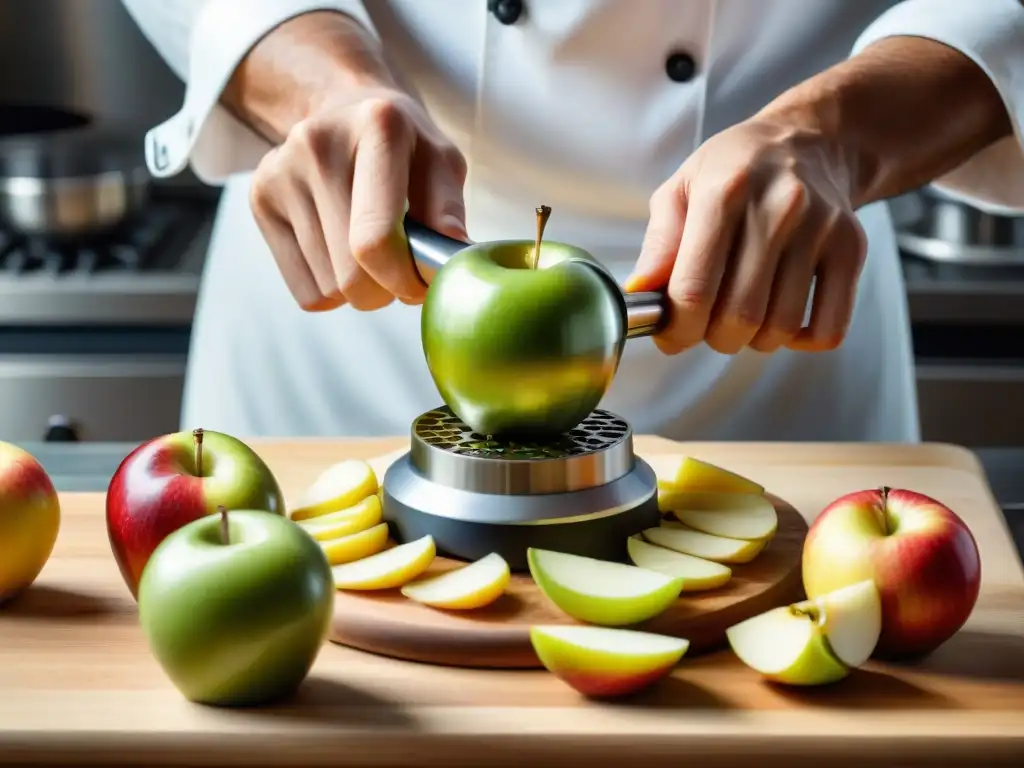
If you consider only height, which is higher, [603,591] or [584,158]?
[584,158]

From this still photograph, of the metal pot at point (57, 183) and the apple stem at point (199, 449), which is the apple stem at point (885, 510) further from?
the metal pot at point (57, 183)

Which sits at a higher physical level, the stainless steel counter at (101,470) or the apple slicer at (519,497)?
the apple slicer at (519,497)

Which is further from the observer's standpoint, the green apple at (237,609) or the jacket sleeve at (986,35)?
the jacket sleeve at (986,35)

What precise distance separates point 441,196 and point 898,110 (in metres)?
0.38

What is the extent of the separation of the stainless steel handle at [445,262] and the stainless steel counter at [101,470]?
0.38 meters

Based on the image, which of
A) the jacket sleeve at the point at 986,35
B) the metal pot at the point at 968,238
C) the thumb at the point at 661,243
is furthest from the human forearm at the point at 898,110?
the metal pot at the point at 968,238

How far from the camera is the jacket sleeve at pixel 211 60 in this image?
4.27 ft

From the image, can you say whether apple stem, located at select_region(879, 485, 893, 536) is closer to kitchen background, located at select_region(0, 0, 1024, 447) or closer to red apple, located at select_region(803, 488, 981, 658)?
red apple, located at select_region(803, 488, 981, 658)

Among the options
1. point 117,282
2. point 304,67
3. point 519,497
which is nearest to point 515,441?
point 519,497

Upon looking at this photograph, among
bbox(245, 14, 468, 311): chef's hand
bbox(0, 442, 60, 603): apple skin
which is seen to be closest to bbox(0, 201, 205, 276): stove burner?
bbox(245, 14, 468, 311): chef's hand

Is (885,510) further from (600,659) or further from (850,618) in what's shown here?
(600,659)

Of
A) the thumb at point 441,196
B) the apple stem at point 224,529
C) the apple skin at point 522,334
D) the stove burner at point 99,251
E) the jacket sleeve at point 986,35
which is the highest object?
the jacket sleeve at point 986,35

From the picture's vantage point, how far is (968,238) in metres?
2.02

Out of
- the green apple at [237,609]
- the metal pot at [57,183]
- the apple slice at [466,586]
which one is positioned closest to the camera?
the green apple at [237,609]
